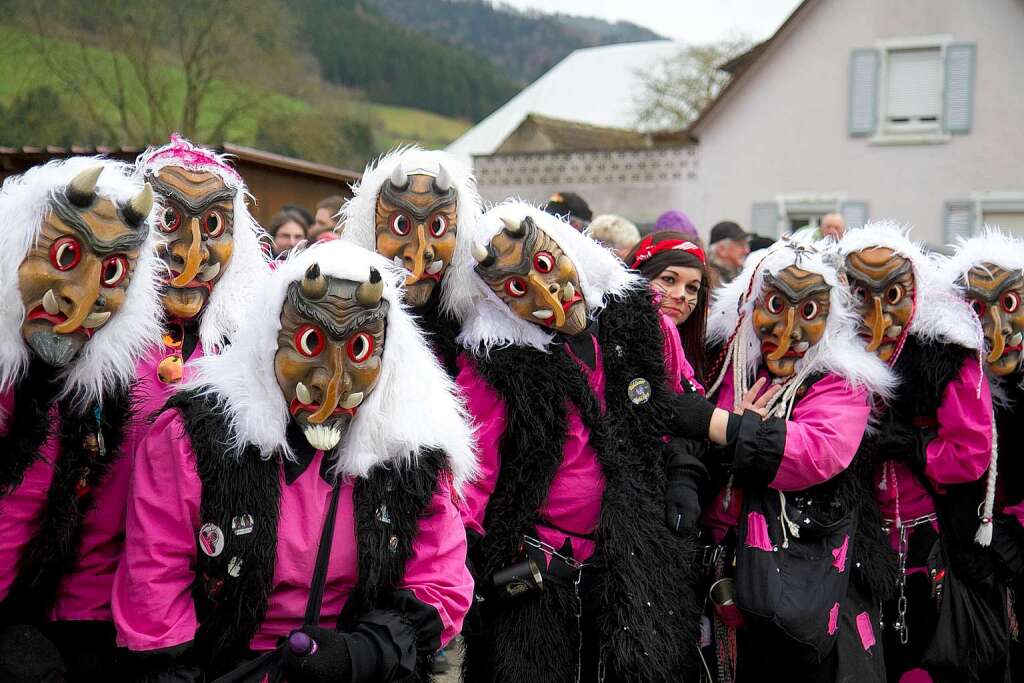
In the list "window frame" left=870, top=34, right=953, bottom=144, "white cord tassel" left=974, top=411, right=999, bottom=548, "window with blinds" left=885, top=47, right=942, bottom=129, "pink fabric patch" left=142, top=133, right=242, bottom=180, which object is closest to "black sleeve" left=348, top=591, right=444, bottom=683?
"pink fabric patch" left=142, top=133, right=242, bottom=180

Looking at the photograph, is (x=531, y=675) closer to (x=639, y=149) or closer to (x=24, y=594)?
(x=24, y=594)

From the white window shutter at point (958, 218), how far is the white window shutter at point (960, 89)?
3.60ft

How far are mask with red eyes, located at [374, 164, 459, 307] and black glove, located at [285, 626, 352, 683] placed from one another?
1183 millimetres

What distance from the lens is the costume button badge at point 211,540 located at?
7.25 feet

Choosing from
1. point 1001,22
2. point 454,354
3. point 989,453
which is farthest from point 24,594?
point 1001,22

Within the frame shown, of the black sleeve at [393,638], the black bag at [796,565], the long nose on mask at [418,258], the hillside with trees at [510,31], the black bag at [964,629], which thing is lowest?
the black bag at [964,629]

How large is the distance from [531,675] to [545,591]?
247mm

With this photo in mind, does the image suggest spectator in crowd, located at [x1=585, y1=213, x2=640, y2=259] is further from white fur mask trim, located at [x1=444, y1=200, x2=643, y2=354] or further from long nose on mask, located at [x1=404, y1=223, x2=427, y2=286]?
long nose on mask, located at [x1=404, y1=223, x2=427, y2=286]

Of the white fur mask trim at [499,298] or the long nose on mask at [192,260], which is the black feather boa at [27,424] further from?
the white fur mask trim at [499,298]

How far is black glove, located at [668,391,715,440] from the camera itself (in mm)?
3203

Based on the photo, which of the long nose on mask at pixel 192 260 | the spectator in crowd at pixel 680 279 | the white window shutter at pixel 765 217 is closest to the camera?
the long nose on mask at pixel 192 260

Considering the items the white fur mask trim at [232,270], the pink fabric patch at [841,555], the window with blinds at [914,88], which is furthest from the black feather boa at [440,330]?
the window with blinds at [914,88]

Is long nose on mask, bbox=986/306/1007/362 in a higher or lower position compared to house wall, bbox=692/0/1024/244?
lower

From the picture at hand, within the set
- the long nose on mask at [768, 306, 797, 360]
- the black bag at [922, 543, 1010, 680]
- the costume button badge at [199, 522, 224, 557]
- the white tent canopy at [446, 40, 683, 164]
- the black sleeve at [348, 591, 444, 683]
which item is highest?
the white tent canopy at [446, 40, 683, 164]
